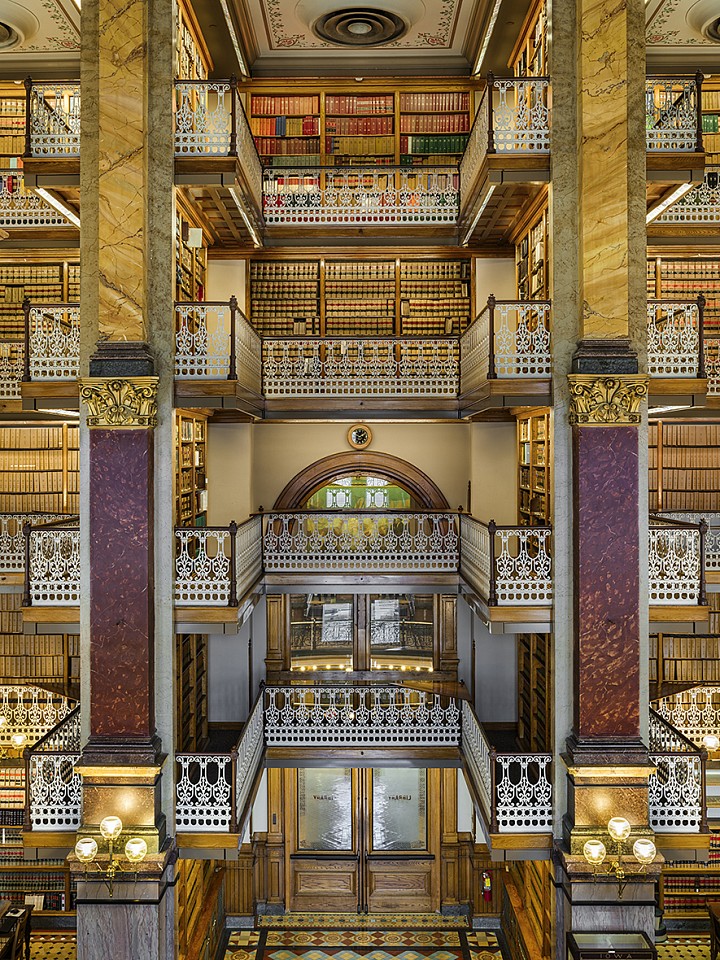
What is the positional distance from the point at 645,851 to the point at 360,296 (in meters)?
7.16

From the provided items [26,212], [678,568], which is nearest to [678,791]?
[678,568]

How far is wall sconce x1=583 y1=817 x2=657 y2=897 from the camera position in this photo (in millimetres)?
6477

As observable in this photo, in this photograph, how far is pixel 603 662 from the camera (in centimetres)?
696

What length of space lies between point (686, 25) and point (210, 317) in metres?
6.41

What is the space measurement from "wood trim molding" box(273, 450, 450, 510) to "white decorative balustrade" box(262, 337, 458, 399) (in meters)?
1.55

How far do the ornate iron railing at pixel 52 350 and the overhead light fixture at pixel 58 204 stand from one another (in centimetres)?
114

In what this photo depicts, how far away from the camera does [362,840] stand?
34.0 ft

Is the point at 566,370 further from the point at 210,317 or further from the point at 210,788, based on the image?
the point at 210,788

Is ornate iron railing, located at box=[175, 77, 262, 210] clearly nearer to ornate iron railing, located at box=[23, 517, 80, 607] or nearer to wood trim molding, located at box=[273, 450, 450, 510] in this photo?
ornate iron railing, located at box=[23, 517, 80, 607]

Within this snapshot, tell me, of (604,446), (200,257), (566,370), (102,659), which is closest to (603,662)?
(604,446)

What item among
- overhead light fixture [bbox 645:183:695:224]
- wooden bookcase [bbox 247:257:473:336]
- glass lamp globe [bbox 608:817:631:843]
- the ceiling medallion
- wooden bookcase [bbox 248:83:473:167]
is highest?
the ceiling medallion

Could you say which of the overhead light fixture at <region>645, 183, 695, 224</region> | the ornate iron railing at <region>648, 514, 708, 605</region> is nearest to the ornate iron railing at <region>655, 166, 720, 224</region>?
the overhead light fixture at <region>645, 183, 695, 224</region>

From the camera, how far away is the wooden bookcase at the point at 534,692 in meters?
8.38

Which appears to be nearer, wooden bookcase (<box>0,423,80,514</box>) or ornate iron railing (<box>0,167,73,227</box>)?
ornate iron railing (<box>0,167,73,227</box>)
